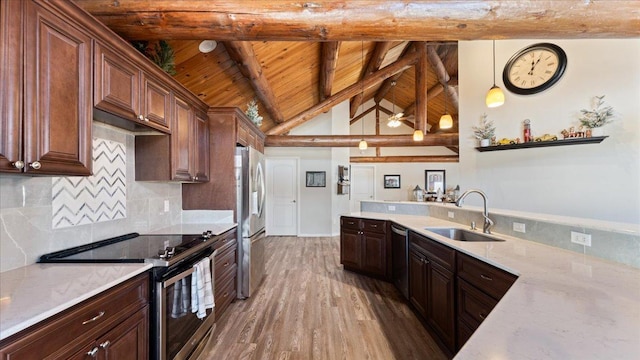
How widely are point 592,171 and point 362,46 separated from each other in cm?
376

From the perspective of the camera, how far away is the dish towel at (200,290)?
1.78 metres

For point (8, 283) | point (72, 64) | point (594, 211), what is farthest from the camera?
point (594, 211)

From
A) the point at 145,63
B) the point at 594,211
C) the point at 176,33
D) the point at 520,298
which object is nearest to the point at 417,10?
the point at 176,33

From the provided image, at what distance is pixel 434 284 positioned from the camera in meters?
2.20

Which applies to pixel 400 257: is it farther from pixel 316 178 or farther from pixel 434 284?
pixel 316 178

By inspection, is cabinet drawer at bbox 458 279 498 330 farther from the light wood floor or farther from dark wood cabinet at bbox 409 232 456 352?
the light wood floor

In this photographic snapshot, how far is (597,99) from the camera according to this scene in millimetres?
3033

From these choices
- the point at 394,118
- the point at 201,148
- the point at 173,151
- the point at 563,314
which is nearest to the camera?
the point at 563,314

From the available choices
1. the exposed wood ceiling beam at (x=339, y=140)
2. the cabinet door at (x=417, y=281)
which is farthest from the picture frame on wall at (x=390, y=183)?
the cabinet door at (x=417, y=281)

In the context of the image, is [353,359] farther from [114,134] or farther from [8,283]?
[114,134]

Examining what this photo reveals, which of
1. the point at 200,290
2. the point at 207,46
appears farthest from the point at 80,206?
the point at 207,46

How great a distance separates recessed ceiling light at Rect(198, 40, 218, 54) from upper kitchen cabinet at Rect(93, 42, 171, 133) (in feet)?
2.54

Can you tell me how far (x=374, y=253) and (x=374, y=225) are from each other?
381mm

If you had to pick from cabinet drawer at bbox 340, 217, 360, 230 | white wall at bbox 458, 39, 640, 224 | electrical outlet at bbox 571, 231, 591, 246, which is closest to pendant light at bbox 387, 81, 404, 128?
white wall at bbox 458, 39, 640, 224
